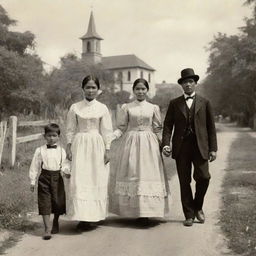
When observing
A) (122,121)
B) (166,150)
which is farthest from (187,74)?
(122,121)

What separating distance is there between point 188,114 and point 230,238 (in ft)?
5.60

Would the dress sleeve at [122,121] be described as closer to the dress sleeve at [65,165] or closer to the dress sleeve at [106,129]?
the dress sleeve at [106,129]

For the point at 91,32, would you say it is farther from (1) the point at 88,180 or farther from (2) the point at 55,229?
(2) the point at 55,229

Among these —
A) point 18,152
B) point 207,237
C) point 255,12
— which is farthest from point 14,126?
point 255,12

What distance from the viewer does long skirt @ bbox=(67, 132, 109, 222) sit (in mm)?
5758

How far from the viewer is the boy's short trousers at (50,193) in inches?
221

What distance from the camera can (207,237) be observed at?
5.43 meters

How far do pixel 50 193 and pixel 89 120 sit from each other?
107cm

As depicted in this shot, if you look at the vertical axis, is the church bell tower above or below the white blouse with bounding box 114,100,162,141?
above

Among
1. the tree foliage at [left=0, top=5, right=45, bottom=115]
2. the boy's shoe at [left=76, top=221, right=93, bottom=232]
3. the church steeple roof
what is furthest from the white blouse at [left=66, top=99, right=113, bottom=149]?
the church steeple roof

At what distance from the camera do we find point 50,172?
18.7ft

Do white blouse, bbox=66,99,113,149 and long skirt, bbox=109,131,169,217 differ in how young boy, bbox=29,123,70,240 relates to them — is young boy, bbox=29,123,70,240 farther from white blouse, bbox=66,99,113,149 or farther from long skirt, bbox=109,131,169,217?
long skirt, bbox=109,131,169,217

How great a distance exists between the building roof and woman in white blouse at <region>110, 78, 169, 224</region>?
328ft

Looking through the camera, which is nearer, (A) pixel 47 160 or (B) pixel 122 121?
(A) pixel 47 160
